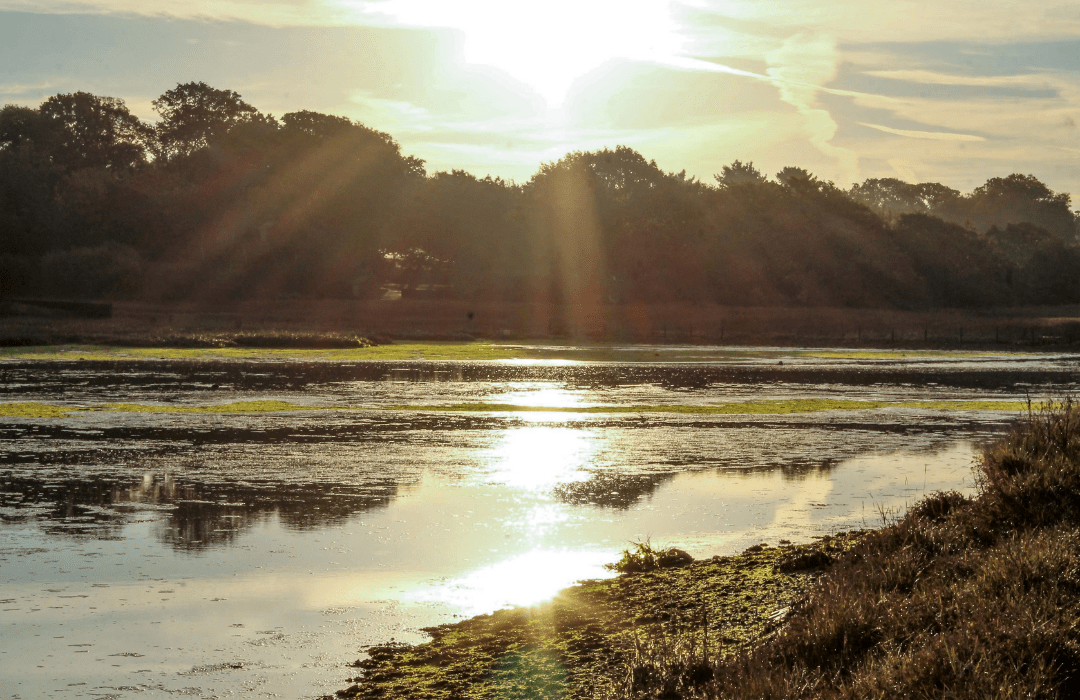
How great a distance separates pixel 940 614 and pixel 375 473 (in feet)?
38.2

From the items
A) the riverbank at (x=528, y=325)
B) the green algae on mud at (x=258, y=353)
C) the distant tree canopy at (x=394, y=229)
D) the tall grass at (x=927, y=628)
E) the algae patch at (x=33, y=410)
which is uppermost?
the distant tree canopy at (x=394, y=229)

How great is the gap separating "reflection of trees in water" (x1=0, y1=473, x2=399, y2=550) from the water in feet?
Result: 0.19

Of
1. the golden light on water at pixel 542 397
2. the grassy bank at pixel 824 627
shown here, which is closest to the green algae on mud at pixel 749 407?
the golden light on water at pixel 542 397

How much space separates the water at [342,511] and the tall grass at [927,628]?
2713mm

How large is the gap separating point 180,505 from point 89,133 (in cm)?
11108

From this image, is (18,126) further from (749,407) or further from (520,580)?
(520,580)

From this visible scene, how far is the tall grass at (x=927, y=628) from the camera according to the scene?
20.4ft

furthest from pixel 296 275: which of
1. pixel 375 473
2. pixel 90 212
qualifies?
pixel 375 473

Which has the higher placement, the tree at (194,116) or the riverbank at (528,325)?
the tree at (194,116)

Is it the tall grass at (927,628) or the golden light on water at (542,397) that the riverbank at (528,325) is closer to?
the golden light on water at (542,397)

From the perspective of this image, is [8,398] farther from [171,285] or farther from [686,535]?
[171,285]

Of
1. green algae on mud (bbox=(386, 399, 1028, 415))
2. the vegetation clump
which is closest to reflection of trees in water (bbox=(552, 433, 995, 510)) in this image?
the vegetation clump

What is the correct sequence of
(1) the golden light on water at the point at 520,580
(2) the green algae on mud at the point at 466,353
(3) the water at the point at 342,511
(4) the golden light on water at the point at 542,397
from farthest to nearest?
(2) the green algae on mud at the point at 466,353 → (4) the golden light on water at the point at 542,397 → (1) the golden light on water at the point at 520,580 → (3) the water at the point at 342,511

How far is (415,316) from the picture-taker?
318 feet
